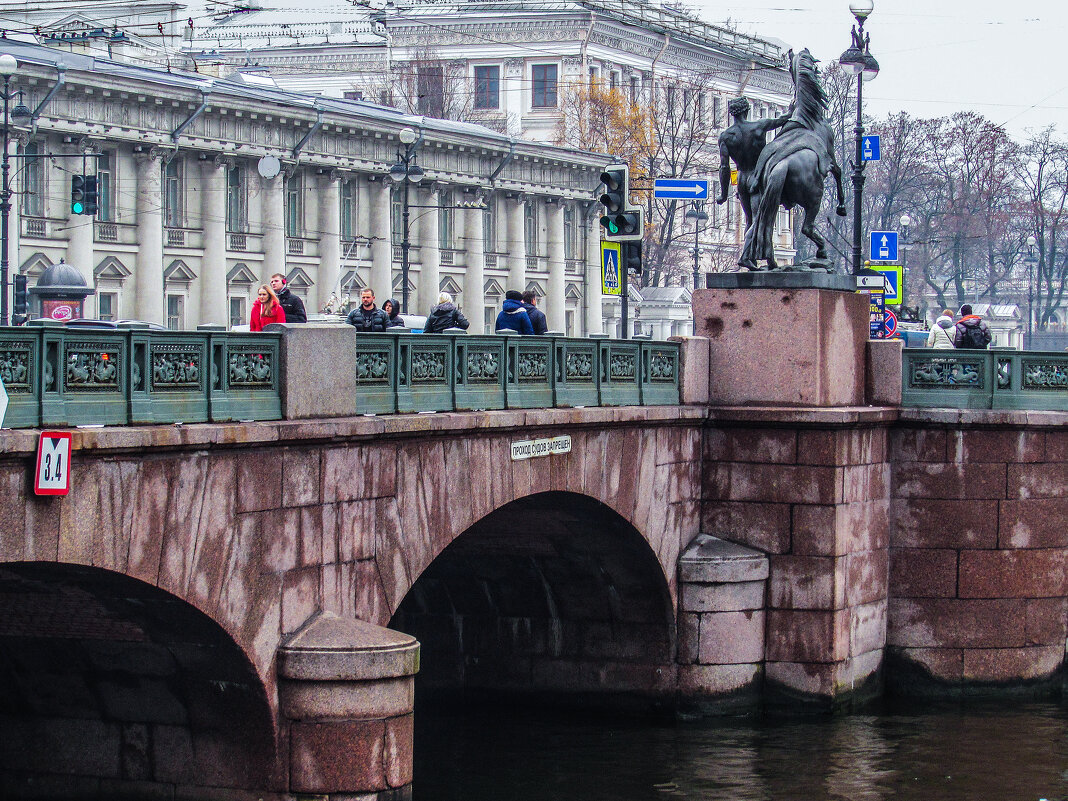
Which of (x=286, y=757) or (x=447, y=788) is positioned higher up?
(x=286, y=757)

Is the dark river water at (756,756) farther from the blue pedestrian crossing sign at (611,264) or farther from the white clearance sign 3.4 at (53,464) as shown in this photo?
the white clearance sign 3.4 at (53,464)

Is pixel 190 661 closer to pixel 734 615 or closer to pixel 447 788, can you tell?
pixel 447 788

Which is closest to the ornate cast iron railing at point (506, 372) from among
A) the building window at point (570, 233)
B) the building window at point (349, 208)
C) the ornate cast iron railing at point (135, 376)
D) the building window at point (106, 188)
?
the ornate cast iron railing at point (135, 376)

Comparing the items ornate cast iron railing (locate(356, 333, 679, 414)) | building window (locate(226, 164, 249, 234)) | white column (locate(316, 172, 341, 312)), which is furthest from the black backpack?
white column (locate(316, 172, 341, 312))

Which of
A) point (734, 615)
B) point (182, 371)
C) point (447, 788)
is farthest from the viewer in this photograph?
point (734, 615)

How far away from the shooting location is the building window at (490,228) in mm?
62706

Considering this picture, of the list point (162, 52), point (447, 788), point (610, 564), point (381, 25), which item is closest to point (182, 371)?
point (447, 788)

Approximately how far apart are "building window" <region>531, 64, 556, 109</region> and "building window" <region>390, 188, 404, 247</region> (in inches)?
889

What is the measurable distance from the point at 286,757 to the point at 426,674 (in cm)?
787

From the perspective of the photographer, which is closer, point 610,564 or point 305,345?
point 305,345

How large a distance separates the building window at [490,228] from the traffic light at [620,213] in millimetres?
43439

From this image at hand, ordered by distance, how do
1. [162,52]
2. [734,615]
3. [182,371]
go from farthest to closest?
[162,52], [734,615], [182,371]

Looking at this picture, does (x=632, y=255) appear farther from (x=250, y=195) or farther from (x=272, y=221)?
(x=272, y=221)

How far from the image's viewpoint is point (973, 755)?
17844mm
